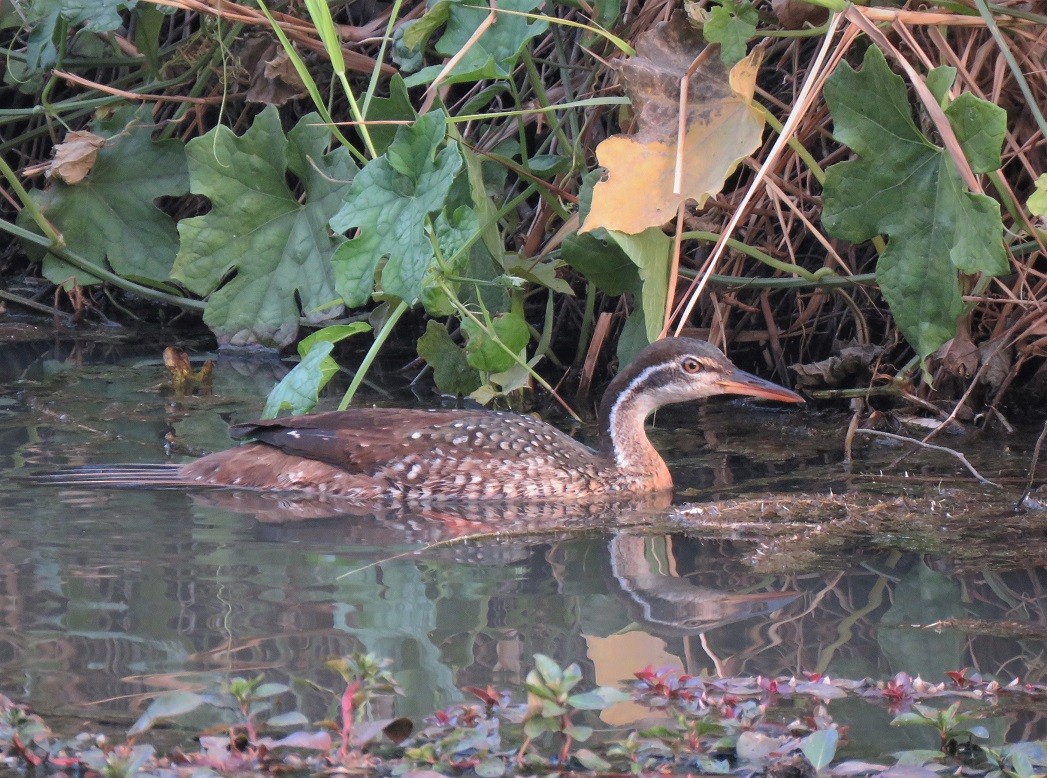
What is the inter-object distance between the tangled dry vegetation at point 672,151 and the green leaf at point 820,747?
2511 mm

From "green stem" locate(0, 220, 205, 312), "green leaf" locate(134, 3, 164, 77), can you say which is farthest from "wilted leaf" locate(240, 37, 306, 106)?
"green stem" locate(0, 220, 205, 312)

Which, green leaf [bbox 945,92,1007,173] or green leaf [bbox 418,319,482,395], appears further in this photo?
green leaf [bbox 418,319,482,395]

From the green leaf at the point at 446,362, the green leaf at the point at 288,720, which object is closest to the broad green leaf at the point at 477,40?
the green leaf at the point at 446,362

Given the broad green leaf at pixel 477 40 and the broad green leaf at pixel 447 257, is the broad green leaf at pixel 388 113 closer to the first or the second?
the broad green leaf at pixel 477 40

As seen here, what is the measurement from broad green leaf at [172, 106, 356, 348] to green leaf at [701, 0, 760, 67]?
2.13 metres

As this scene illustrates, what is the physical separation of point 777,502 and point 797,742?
258cm

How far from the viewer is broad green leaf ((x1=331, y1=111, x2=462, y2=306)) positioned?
534 cm

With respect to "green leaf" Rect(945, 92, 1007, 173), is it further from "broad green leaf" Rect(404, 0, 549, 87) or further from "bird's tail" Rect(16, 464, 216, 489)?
"bird's tail" Rect(16, 464, 216, 489)

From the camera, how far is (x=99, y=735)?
3.07m

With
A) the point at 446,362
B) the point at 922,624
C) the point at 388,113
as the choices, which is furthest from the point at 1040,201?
the point at 446,362

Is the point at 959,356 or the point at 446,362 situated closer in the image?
the point at 959,356

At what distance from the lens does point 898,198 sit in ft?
17.6

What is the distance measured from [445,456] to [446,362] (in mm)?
964

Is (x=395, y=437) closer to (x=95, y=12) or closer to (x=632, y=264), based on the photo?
(x=632, y=264)
